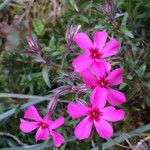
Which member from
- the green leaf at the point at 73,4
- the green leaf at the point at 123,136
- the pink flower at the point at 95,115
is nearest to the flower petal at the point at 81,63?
the pink flower at the point at 95,115

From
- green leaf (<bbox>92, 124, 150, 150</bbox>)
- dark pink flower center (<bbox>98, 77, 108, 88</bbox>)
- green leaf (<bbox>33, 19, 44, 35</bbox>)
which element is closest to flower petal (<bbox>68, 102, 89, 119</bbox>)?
dark pink flower center (<bbox>98, 77, 108, 88</bbox>)

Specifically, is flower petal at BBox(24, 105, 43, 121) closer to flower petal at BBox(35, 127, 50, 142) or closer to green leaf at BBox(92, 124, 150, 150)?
flower petal at BBox(35, 127, 50, 142)

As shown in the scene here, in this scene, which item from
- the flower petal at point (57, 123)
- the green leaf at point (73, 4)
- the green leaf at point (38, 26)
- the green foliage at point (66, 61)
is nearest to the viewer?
the flower petal at point (57, 123)

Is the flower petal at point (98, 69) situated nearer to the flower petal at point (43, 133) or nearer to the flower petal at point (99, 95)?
the flower petal at point (99, 95)

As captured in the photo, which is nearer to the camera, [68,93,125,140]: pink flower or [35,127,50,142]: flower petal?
[68,93,125,140]: pink flower

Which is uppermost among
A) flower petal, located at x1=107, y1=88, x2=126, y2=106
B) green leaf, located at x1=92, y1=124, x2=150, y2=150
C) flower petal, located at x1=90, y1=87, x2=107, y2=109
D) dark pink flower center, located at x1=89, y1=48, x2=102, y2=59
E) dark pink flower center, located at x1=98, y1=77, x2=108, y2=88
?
dark pink flower center, located at x1=89, y1=48, x2=102, y2=59

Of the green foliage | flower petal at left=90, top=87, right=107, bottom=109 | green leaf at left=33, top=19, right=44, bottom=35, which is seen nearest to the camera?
flower petal at left=90, top=87, right=107, bottom=109

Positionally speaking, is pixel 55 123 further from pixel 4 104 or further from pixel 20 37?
pixel 20 37
